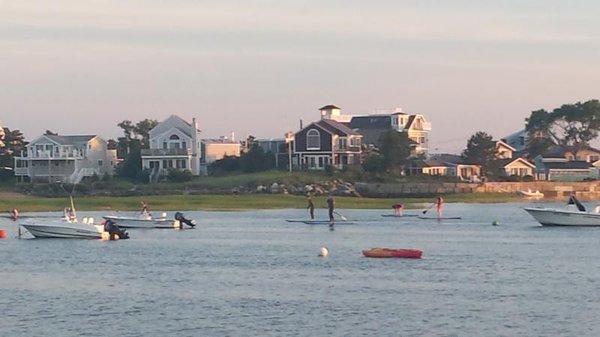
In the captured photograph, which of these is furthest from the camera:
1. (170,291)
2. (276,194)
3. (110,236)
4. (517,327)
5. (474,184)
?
(474,184)

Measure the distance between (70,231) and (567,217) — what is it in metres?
26.9

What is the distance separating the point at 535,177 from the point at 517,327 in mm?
109184

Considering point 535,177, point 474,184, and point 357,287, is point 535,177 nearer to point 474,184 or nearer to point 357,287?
point 474,184

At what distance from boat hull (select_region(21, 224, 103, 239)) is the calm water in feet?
1.32

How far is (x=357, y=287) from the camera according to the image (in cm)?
3700

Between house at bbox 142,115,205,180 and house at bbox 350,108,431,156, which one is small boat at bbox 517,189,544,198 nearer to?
house at bbox 350,108,431,156

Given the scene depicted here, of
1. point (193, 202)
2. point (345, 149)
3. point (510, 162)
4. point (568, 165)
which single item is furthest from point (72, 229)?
point (568, 165)

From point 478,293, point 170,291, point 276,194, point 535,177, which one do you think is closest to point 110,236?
point 170,291

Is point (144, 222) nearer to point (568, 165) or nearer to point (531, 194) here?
point (531, 194)

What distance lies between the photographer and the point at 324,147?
123812 millimetres

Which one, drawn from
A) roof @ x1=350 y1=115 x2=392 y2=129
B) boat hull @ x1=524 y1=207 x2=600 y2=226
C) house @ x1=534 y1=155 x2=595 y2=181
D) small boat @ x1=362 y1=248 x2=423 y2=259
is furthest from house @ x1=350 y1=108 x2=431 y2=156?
small boat @ x1=362 y1=248 x2=423 y2=259

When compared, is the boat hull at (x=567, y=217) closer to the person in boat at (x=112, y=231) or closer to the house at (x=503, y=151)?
the person in boat at (x=112, y=231)

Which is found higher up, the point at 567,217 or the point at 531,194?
the point at 531,194

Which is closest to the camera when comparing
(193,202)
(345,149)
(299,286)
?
(299,286)
